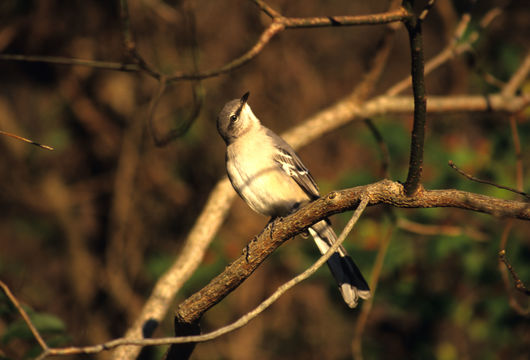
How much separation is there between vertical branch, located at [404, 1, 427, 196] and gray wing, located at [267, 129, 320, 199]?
199 cm

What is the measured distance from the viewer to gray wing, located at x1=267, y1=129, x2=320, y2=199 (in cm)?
458

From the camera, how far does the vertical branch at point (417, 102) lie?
2527mm

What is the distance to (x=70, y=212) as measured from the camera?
8.12 meters

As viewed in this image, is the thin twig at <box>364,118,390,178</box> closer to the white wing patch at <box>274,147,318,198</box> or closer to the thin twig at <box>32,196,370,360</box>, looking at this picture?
the white wing patch at <box>274,147,318,198</box>

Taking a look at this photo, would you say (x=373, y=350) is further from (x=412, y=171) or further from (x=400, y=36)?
(x=400, y=36)

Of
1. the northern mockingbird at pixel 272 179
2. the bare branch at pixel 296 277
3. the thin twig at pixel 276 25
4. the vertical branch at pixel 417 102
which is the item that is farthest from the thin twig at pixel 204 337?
the northern mockingbird at pixel 272 179

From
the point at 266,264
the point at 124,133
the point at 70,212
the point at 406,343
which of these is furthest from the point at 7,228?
the point at 406,343

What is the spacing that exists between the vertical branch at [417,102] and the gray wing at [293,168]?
199 cm

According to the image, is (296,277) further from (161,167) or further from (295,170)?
(161,167)

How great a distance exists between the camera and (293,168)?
4.60m

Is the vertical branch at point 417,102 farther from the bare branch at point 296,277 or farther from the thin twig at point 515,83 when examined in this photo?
the thin twig at point 515,83

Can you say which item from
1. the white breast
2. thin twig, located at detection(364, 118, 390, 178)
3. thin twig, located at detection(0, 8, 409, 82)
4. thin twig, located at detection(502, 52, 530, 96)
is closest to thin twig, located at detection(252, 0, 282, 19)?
thin twig, located at detection(0, 8, 409, 82)

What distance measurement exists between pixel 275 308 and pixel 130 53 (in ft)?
19.5

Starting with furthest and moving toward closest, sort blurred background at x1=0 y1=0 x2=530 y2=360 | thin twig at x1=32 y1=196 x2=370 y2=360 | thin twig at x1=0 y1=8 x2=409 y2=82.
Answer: blurred background at x1=0 y1=0 x2=530 y2=360 → thin twig at x1=0 y1=8 x2=409 y2=82 → thin twig at x1=32 y1=196 x2=370 y2=360
